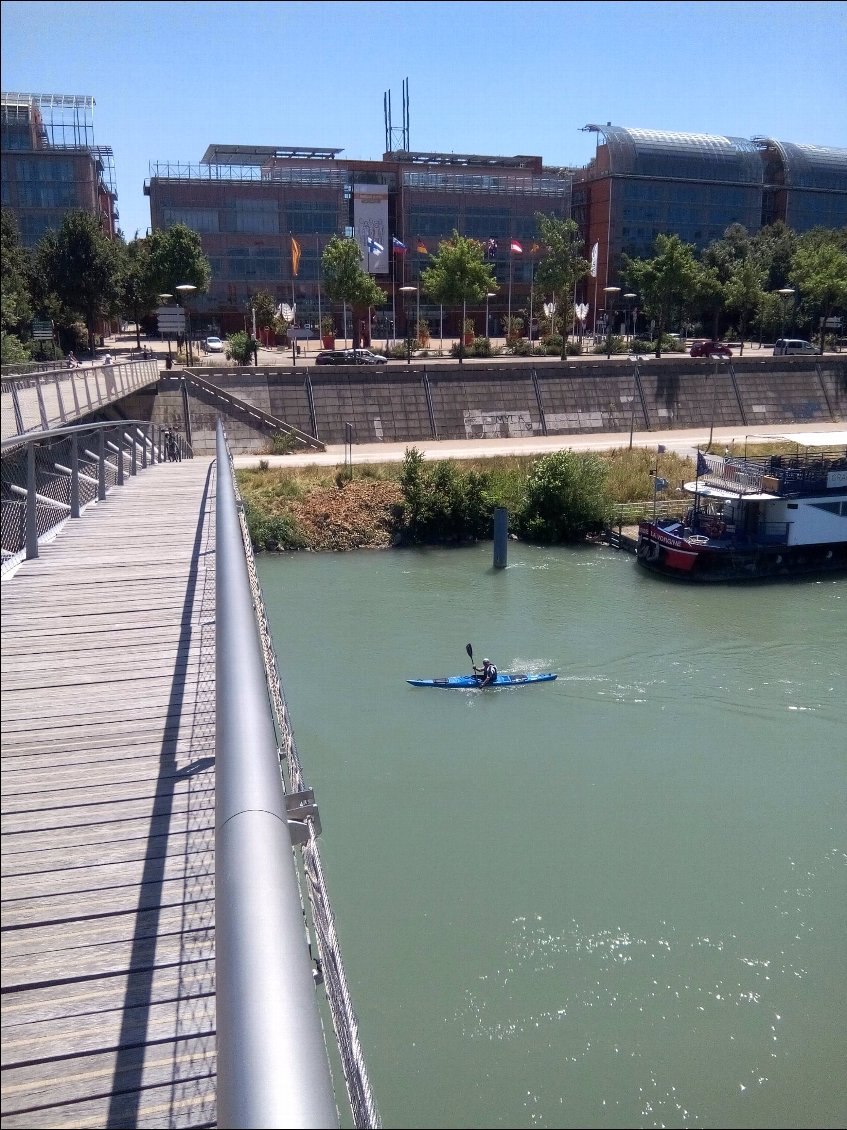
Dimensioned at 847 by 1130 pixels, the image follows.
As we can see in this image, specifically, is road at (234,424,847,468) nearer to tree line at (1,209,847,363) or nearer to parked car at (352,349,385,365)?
tree line at (1,209,847,363)

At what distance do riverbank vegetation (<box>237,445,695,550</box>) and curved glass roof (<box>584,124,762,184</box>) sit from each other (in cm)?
4176

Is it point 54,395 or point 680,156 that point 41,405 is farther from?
point 680,156

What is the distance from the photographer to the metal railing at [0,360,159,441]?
8734 millimetres

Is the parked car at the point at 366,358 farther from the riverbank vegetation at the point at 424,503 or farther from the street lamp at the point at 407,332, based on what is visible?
the riverbank vegetation at the point at 424,503

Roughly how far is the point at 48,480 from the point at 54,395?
4474mm

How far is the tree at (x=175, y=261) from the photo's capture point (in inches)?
1693

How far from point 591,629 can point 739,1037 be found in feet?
39.5

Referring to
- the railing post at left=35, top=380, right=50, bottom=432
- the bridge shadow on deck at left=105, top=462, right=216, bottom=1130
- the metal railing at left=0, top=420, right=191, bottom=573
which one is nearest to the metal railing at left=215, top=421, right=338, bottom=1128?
the bridge shadow on deck at left=105, top=462, right=216, bottom=1130

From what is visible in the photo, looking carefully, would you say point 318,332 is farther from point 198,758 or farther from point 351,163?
point 198,758

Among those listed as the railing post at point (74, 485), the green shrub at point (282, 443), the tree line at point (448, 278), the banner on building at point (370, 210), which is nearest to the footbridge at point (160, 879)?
the railing post at point (74, 485)

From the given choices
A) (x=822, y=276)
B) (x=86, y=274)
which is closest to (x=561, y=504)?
(x=86, y=274)

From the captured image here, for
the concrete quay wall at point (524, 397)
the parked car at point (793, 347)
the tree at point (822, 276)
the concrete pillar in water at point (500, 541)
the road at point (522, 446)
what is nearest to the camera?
the concrete pillar in water at point (500, 541)

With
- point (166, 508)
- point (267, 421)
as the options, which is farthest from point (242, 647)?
point (267, 421)

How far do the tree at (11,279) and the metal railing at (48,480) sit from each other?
52.9 ft
